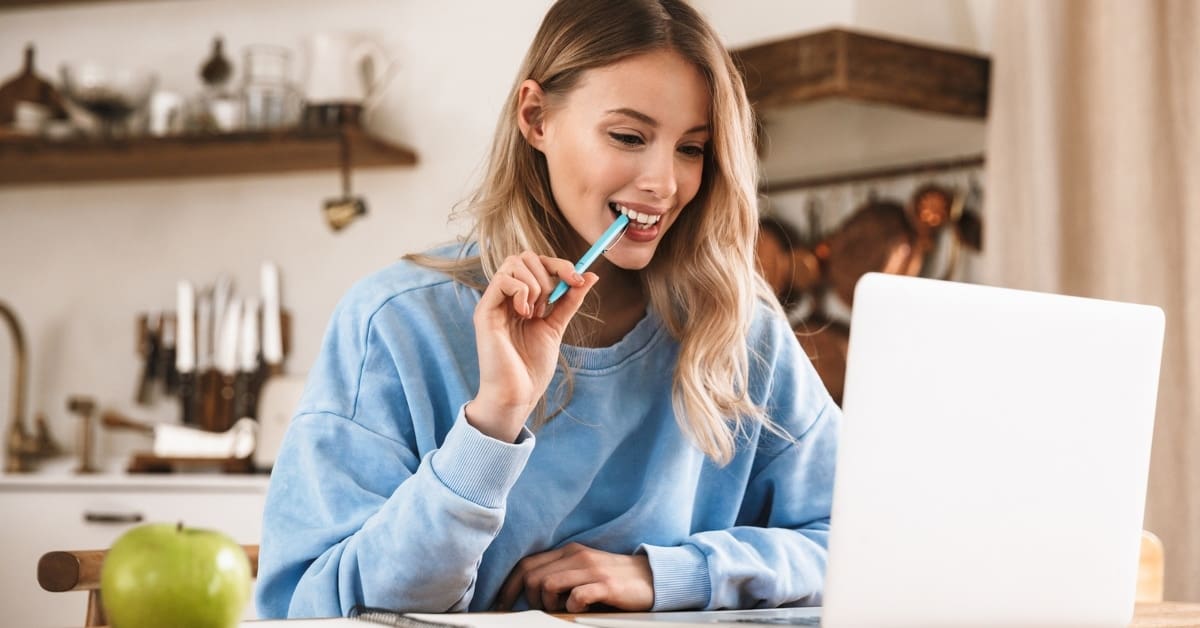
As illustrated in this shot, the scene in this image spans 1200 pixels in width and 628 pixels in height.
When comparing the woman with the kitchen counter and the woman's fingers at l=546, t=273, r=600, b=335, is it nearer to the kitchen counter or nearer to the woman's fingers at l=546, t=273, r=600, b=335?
the woman's fingers at l=546, t=273, r=600, b=335

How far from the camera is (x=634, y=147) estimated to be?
1240 millimetres

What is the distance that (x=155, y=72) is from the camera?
3.38 metres

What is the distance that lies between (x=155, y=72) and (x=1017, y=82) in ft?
7.13

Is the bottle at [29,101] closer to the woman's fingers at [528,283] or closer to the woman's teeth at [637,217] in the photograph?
the woman's teeth at [637,217]

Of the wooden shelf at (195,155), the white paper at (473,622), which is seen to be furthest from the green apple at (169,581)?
the wooden shelf at (195,155)

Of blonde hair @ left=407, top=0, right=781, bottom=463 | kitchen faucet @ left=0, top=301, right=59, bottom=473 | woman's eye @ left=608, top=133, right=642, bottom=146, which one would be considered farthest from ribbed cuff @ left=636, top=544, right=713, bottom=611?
kitchen faucet @ left=0, top=301, right=59, bottom=473

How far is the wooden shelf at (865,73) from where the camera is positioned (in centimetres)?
257

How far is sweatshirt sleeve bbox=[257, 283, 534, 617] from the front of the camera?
1019 millimetres

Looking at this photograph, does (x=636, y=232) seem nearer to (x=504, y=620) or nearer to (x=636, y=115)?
(x=636, y=115)

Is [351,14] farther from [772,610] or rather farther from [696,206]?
[772,610]

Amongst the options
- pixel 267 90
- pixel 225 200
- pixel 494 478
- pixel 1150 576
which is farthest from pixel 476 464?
pixel 225 200

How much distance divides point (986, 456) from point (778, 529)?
426 mm

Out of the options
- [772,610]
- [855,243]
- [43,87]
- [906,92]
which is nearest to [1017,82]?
[906,92]

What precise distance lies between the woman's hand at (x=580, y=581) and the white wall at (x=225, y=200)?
1.96 m
